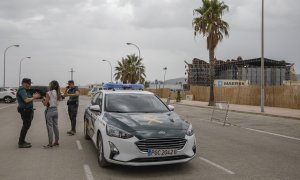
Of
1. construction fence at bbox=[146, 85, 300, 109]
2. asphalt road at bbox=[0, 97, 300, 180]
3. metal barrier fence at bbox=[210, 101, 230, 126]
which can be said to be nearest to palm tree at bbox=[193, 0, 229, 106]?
construction fence at bbox=[146, 85, 300, 109]

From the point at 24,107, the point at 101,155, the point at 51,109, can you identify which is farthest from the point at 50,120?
the point at 101,155

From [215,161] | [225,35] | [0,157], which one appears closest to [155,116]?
[215,161]

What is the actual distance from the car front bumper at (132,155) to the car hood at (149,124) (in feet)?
0.66

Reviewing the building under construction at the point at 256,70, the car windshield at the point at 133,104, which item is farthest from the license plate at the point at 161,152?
the building under construction at the point at 256,70

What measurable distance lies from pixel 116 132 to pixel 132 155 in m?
0.57

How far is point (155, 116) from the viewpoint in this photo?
25.4 ft

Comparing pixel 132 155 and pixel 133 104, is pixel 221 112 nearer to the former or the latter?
pixel 133 104

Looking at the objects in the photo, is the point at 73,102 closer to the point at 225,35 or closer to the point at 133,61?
the point at 225,35

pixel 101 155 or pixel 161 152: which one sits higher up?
pixel 161 152

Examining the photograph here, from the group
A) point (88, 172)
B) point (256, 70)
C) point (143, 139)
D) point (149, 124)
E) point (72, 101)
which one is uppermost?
point (256, 70)

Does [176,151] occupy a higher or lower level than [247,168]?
higher

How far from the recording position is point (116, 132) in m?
7.03

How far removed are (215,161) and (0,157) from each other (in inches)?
193

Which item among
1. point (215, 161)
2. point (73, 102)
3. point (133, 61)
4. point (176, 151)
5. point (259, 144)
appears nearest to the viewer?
point (176, 151)
